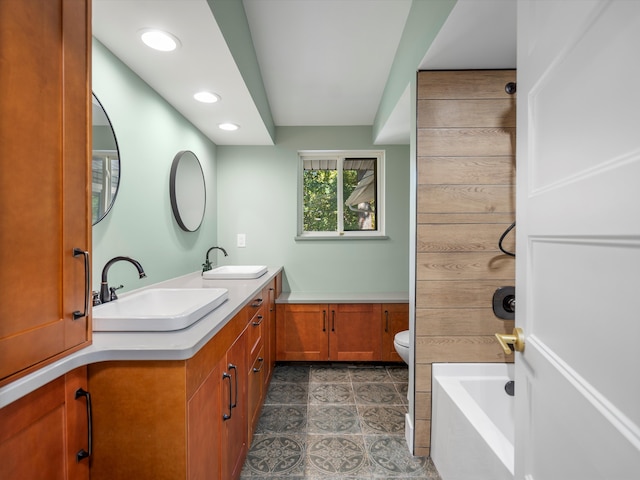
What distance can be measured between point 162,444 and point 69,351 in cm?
37

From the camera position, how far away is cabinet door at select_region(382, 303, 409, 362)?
282 centimetres

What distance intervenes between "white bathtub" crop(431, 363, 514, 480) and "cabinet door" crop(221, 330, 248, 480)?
101 cm

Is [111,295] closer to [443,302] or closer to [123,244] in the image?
[123,244]

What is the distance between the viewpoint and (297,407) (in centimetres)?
218

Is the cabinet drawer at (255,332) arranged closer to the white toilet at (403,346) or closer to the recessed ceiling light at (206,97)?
the white toilet at (403,346)

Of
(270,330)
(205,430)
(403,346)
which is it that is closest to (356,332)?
(403,346)

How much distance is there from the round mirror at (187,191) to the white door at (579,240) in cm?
202

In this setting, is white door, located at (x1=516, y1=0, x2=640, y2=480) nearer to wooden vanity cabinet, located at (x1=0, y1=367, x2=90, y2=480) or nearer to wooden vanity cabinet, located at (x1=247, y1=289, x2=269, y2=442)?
wooden vanity cabinet, located at (x1=0, y1=367, x2=90, y2=480)

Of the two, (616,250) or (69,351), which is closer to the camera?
(616,250)

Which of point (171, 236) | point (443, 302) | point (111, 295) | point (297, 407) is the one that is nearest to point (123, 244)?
point (111, 295)

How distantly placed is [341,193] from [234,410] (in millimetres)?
2402

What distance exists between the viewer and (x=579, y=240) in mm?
574

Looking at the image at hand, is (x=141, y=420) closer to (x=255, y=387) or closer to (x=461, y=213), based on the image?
(x=255, y=387)

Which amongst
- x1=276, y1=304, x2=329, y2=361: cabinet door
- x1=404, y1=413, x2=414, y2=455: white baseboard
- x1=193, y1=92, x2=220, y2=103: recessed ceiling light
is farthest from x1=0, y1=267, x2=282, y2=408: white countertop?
x1=276, y1=304, x2=329, y2=361: cabinet door
